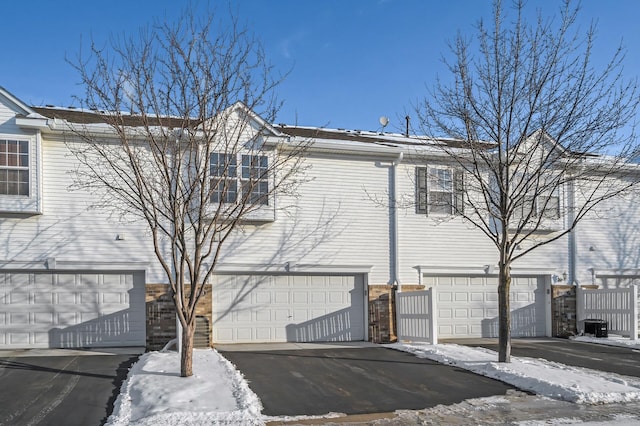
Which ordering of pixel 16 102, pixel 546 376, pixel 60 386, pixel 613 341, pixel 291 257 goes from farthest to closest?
pixel 613 341, pixel 291 257, pixel 16 102, pixel 546 376, pixel 60 386

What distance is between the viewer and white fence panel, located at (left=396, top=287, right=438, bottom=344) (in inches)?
547

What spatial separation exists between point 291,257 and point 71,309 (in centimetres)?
540

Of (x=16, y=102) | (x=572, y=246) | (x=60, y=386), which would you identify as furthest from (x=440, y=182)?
(x=16, y=102)

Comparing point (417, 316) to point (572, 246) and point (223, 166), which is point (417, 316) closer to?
point (572, 246)

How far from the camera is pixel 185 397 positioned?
817 cm

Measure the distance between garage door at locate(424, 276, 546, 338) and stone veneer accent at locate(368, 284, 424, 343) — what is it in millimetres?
1412

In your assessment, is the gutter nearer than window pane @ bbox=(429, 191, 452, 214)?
Yes

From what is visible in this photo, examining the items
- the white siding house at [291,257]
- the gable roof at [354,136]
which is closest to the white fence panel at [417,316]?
the white siding house at [291,257]

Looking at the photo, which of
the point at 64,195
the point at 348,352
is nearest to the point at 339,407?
the point at 348,352

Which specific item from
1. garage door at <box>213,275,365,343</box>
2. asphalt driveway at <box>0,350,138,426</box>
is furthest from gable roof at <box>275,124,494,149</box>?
asphalt driveway at <box>0,350,138,426</box>

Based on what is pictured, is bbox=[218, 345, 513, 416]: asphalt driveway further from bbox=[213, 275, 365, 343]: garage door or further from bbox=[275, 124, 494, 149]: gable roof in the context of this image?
bbox=[275, 124, 494, 149]: gable roof

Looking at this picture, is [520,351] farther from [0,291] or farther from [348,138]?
[0,291]

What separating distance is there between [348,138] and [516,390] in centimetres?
952

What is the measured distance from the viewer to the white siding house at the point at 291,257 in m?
13.3
